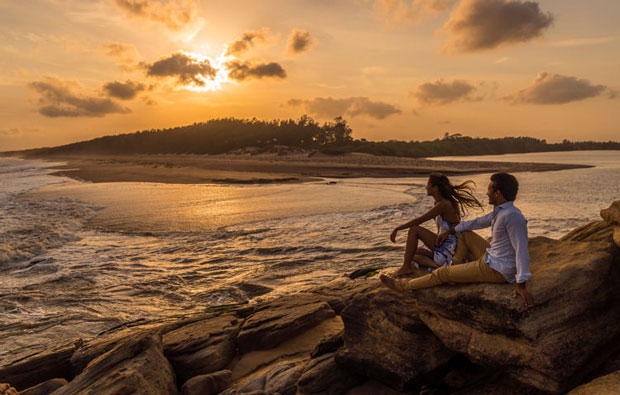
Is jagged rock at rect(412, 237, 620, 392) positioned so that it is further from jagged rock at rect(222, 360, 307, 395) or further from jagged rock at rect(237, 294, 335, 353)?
jagged rock at rect(237, 294, 335, 353)

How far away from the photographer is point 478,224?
4715 millimetres

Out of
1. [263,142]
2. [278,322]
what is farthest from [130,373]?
[263,142]

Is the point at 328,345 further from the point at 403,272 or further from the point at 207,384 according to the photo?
the point at 207,384

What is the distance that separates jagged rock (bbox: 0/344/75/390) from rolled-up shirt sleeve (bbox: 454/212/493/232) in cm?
566

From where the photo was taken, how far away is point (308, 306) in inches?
242

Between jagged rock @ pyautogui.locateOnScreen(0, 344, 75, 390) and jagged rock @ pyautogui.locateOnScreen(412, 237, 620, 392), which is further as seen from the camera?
jagged rock @ pyautogui.locateOnScreen(0, 344, 75, 390)

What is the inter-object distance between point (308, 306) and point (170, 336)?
209 cm

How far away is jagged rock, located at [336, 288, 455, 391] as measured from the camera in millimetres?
4316

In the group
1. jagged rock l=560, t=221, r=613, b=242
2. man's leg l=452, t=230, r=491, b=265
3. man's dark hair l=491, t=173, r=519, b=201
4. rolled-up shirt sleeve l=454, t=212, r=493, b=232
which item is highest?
man's dark hair l=491, t=173, r=519, b=201

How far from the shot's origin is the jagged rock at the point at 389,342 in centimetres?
432

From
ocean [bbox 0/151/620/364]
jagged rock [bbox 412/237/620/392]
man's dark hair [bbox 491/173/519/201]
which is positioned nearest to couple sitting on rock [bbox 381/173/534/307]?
man's dark hair [bbox 491/173/519/201]

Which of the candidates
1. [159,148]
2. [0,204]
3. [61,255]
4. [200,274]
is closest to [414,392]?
[200,274]

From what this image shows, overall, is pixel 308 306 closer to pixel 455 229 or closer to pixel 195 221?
pixel 455 229

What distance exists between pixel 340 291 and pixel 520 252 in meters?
3.55
